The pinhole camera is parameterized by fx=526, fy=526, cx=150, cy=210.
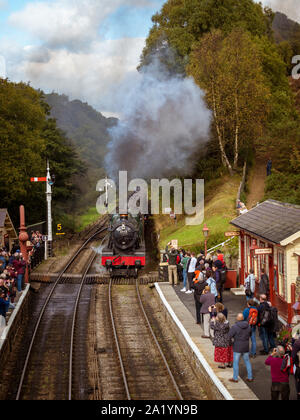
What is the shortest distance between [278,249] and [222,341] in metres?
5.27

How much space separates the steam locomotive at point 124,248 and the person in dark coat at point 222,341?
12314 mm

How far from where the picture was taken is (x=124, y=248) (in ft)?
78.2

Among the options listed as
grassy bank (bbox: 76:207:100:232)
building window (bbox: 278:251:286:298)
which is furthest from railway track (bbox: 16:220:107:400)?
grassy bank (bbox: 76:207:100:232)

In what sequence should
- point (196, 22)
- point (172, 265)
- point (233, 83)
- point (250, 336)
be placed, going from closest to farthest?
point (250, 336) < point (172, 265) < point (233, 83) < point (196, 22)

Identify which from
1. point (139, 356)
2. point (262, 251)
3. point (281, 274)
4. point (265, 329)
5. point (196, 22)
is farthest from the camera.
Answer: point (196, 22)

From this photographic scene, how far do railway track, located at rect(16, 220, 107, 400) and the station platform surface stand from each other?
3.07 m

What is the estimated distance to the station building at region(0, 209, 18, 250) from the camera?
83.4ft

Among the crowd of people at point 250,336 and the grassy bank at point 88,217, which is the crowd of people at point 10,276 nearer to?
the crowd of people at point 250,336

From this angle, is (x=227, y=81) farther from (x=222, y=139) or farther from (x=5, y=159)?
(x=5, y=159)

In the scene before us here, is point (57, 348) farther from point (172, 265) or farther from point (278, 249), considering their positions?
point (172, 265)

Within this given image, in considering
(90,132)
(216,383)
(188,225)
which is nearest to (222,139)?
(188,225)

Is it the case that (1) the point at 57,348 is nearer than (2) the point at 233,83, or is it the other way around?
(1) the point at 57,348

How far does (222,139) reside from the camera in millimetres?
40219

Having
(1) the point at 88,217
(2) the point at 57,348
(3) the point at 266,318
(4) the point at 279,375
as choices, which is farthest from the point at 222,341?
(1) the point at 88,217
